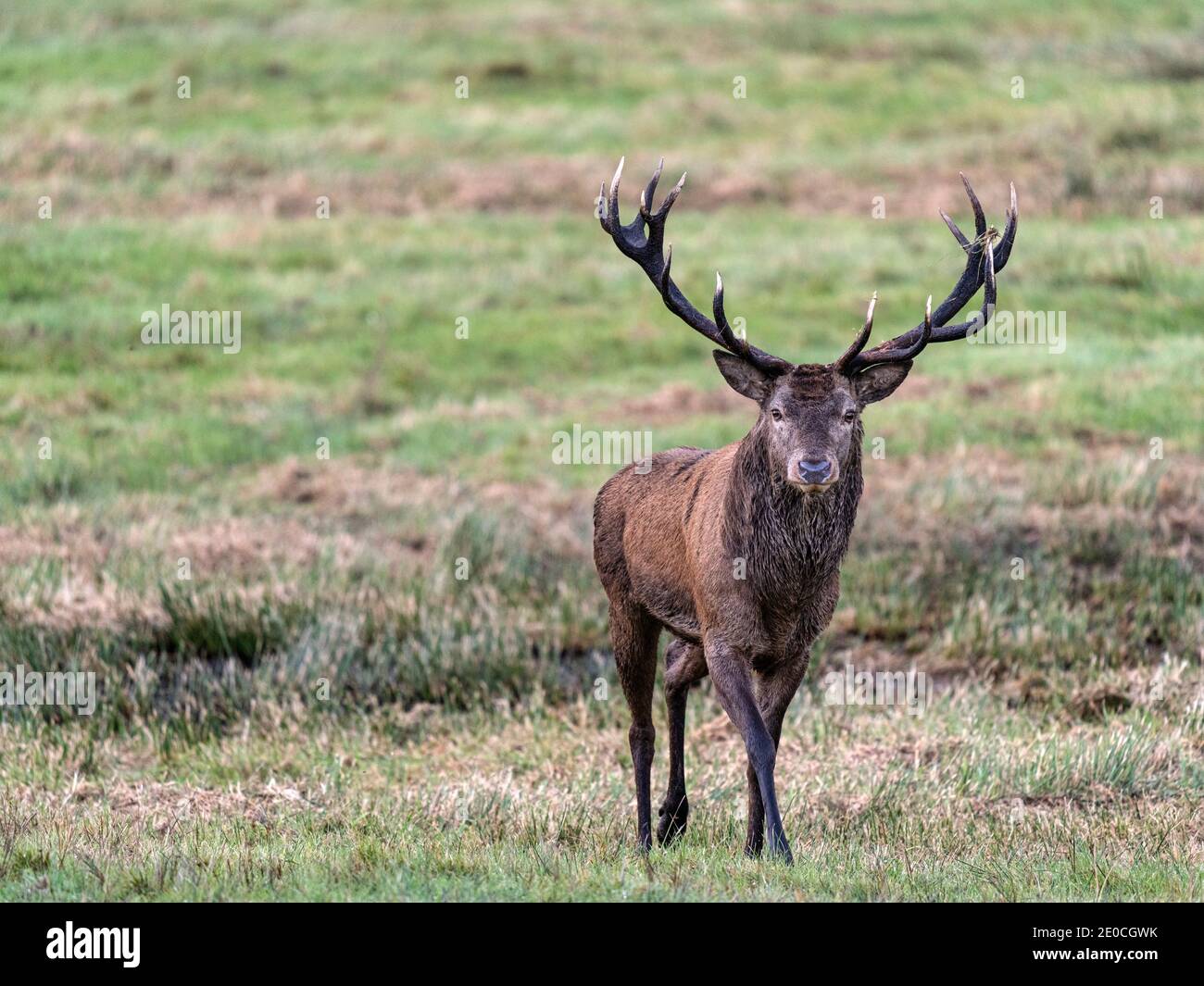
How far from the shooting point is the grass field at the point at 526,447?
7.92 m

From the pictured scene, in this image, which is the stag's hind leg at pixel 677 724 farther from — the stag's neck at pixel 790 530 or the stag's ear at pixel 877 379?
the stag's ear at pixel 877 379

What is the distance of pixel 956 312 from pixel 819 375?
0.92 meters

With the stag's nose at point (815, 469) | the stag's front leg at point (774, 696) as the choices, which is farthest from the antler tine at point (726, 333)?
the stag's front leg at point (774, 696)

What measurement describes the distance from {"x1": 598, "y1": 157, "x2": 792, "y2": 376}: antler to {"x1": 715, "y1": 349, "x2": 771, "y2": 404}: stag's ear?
39 mm

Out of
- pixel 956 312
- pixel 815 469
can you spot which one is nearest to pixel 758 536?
pixel 815 469

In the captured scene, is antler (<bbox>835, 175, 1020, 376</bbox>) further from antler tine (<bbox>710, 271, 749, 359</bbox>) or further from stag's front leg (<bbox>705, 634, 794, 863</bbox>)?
stag's front leg (<bbox>705, 634, 794, 863</bbox>)

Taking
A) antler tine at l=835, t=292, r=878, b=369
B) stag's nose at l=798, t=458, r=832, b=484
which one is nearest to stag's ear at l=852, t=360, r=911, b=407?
antler tine at l=835, t=292, r=878, b=369

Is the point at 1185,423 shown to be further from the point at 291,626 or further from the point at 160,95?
the point at 160,95

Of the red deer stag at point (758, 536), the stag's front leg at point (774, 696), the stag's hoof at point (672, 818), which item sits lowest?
the stag's hoof at point (672, 818)

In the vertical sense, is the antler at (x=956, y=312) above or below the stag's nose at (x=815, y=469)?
above

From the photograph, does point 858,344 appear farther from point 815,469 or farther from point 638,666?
point 638,666

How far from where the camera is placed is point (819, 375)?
725 centimetres

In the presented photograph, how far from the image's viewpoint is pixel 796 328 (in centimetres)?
2069

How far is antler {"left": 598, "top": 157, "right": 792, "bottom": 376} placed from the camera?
288 inches
